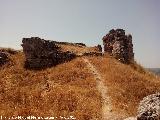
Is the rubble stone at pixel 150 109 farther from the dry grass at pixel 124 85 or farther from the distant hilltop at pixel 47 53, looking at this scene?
the distant hilltop at pixel 47 53

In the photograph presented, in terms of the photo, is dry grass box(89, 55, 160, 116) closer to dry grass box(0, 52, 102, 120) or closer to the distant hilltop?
dry grass box(0, 52, 102, 120)

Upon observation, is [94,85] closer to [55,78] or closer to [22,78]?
[55,78]

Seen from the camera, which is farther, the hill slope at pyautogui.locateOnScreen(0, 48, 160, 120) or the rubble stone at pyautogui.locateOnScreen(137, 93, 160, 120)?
the hill slope at pyautogui.locateOnScreen(0, 48, 160, 120)

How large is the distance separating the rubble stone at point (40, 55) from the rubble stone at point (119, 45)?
234 inches

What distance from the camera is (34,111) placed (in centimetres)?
1870

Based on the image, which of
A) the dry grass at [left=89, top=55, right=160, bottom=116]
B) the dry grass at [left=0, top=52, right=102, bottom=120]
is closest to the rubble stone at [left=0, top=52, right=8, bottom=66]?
the dry grass at [left=0, top=52, right=102, bottom=120]

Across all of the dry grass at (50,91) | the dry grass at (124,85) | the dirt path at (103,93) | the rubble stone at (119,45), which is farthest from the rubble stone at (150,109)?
the rubble stone at (119,45)

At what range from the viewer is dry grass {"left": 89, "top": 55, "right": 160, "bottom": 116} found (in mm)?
21797

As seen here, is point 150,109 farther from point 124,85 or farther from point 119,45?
point 119,45

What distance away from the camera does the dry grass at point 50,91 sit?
19.5 m

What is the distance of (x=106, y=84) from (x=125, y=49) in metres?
12.0

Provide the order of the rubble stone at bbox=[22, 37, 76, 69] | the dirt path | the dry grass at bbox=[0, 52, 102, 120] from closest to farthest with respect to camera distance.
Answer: the dirt path → the dry grass at bbox=[0, 52, 102, 120] → the rubble stone at bbox=[22, 37, 76, 69]

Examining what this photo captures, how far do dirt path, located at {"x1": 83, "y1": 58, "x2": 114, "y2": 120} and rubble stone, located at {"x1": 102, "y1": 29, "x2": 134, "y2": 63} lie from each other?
5487mm

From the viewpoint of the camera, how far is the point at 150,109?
39.4 feet
